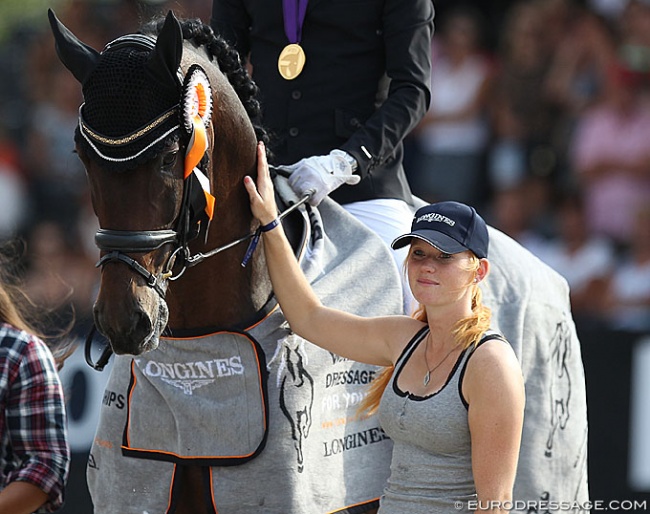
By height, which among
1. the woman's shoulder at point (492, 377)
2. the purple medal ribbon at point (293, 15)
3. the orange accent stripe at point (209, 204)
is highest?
the purple medal ribbon at point (293, 15)

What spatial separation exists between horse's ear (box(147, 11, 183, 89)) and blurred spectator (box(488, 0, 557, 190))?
5935 mm

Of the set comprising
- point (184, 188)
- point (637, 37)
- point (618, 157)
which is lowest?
point (184, 188)

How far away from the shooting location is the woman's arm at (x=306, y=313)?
11.4 ft

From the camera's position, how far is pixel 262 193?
11.6 ft

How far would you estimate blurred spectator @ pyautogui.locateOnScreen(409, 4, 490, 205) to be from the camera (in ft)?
30.0

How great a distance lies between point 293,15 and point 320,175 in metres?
0.74

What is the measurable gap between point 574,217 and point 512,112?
1.22 metres

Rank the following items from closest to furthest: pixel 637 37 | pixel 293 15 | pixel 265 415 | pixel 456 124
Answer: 1. pixel 265 415
2. pixel 293 15
3. pixel 637 37
4. pixel 456 124

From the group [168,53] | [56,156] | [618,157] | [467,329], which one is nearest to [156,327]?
[168,53]

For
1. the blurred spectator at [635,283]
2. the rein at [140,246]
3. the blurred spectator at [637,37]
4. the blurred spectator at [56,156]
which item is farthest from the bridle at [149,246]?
the blurred spectator at [56,156]

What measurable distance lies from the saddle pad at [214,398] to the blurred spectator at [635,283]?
4734 millimetres

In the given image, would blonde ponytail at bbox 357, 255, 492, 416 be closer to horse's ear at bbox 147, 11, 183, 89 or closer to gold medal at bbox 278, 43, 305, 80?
horse's ear at bbox 147, 11, 183, 89

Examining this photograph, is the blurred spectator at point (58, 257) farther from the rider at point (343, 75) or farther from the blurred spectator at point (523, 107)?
the rider at point (343, 75)

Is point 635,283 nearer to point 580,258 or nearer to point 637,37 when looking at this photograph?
point 580,258
